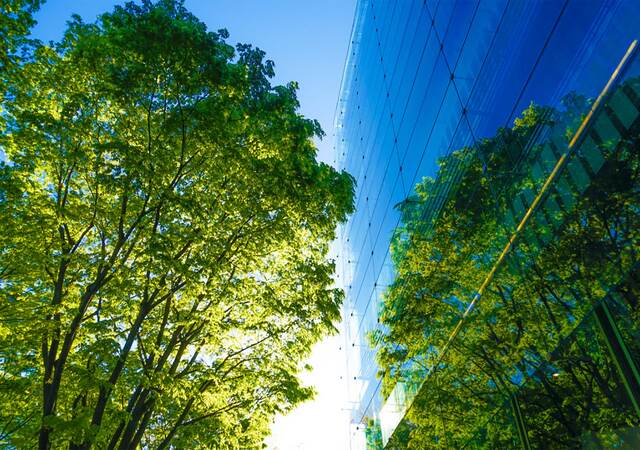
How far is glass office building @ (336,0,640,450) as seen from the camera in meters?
5.36

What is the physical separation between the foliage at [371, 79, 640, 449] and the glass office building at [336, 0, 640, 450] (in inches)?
1.1

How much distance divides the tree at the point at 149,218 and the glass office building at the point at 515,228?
3153 mm

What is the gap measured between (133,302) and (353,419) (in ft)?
59.7

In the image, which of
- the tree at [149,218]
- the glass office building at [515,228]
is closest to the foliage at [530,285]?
the glass office building at [515,228]

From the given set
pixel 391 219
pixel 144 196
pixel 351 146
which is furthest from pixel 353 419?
pixel 144 196

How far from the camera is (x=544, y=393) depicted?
6930 mm

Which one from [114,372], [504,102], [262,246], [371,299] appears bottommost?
[114,372]

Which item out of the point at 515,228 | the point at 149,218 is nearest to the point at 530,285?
the point at 515,228

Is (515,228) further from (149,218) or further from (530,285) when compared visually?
(149,218)

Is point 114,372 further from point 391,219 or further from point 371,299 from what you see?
point 371,299

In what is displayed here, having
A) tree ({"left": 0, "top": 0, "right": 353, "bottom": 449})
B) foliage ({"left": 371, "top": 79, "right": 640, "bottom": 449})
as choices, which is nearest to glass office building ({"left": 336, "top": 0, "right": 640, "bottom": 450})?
foliage ({"left": 371, "top": 79, "right": 640, "bottom": 449})

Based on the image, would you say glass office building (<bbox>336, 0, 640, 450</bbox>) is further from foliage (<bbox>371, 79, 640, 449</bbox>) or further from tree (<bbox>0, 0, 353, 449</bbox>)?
tree (<bbox>0, 0, 353, 449</bbox>)

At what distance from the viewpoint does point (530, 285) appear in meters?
6.88

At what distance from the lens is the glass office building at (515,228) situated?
17.6 feet
